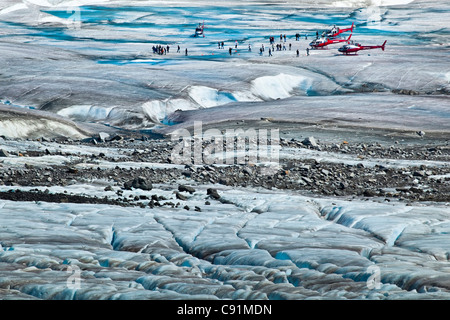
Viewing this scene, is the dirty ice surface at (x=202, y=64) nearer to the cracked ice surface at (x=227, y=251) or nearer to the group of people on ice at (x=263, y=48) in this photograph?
the group of people on ice at (x=263, y=48)

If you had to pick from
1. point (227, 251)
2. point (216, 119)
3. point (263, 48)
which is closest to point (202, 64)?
point (263, 48)

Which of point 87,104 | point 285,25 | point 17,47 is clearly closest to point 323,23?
point 285,25

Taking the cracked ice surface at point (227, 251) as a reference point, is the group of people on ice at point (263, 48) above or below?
below

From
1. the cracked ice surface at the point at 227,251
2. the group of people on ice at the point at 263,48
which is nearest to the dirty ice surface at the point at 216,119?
the cracked ice surface at the point at 227,251

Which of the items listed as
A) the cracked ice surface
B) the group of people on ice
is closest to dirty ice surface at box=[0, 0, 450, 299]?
the cracked ice surface

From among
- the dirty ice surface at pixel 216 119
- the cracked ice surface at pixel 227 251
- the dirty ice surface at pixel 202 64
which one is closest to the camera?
the cracked ice surface at pixel 227 251
